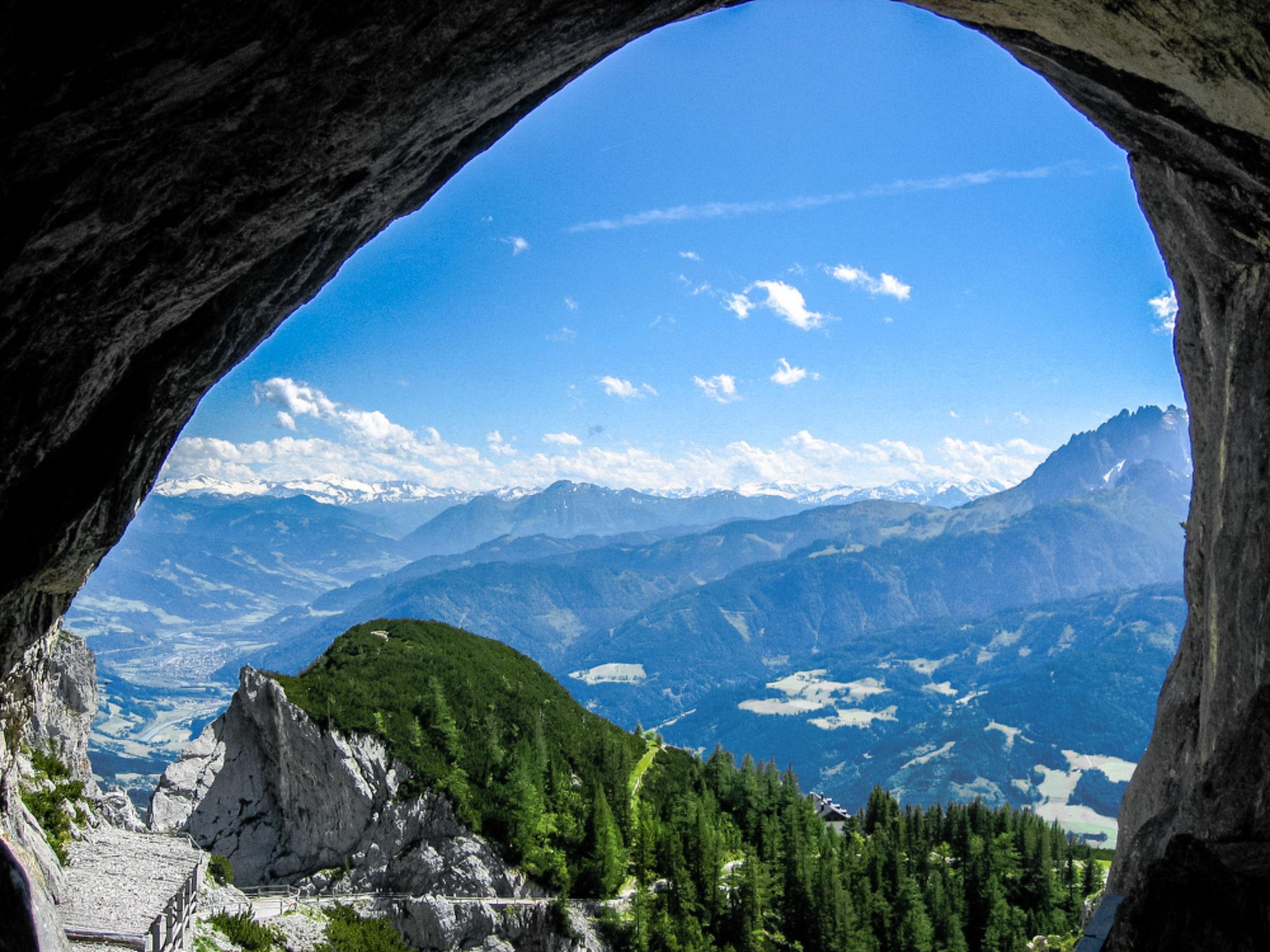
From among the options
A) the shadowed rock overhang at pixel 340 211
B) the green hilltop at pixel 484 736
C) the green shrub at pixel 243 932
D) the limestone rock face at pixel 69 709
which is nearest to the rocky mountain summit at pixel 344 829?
the green hilltop at pixel 484 736

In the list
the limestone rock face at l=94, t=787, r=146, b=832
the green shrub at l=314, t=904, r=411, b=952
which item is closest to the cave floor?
the limestone rock face at l=94, t=787, r=146, b=832

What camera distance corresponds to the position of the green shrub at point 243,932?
33.2m

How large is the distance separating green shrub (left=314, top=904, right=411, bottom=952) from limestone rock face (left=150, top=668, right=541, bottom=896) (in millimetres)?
3677

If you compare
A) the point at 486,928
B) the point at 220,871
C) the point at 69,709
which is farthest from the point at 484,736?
the point at 69,709

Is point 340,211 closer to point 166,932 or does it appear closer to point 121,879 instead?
point 166,932

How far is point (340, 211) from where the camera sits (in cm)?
1148

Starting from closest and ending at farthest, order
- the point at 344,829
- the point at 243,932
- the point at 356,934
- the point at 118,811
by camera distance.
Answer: the point at 243,932 < the point at 356,934 < the point at 118,811 < the point at 344,829

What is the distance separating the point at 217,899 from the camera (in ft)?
117

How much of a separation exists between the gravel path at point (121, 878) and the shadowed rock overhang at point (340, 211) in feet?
A: 58.3

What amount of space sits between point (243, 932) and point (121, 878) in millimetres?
6044

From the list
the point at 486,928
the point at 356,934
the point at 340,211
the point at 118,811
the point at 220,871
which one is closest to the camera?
the point at 340,211

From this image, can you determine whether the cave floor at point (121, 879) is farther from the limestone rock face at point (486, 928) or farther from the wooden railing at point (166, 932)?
the limestone rock face at point (486, 928)

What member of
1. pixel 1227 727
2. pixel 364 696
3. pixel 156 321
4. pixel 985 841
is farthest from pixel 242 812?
pixel 985 841

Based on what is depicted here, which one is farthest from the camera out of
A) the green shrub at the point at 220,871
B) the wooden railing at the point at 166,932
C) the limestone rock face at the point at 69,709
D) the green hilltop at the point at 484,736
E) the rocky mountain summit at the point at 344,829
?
the green hilltop at the point at 484,736
